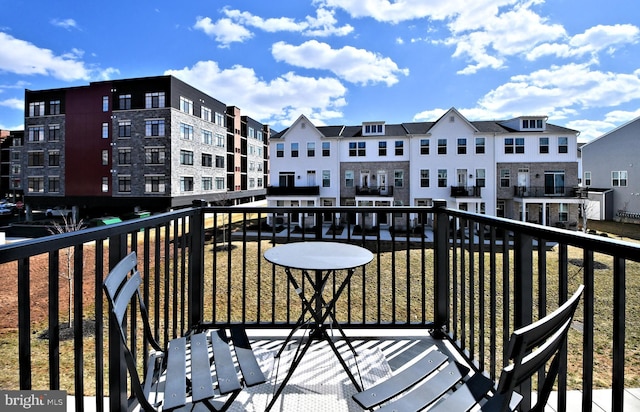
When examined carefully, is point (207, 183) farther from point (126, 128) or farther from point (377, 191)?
point (377, 191)

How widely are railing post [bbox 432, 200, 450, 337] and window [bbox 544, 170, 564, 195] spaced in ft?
71.8

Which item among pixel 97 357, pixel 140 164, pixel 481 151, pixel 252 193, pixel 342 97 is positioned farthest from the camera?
pixel 252 193

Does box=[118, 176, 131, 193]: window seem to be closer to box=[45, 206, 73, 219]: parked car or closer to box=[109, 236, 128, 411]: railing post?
box=[45, 206, 73, 219]: parked car

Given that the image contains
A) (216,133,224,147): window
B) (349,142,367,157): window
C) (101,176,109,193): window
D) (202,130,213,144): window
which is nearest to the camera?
(349,142,367,157): window

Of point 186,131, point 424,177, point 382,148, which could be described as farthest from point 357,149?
point 186,131

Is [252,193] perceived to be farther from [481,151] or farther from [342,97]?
[481,151]

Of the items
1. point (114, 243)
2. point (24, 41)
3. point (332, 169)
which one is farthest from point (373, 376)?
point (24, 41)

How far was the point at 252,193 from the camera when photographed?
3753cm

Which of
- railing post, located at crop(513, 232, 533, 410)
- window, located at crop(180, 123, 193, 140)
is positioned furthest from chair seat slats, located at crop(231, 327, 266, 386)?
window, located at crop(180, 123, 193, 140)

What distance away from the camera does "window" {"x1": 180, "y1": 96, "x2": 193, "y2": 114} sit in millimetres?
23781

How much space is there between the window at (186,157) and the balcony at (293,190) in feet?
24.1

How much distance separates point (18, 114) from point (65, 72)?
5.08 metres

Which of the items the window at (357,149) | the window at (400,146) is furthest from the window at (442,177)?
the window at (357,149)

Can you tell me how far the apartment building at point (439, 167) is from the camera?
20.1m
